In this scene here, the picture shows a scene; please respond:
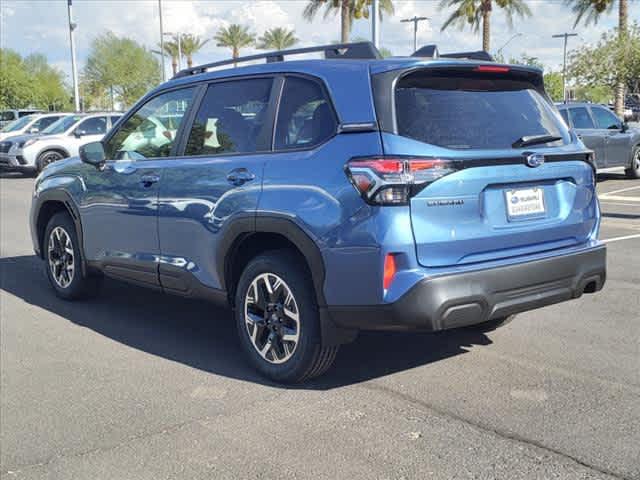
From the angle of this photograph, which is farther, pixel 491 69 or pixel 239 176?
pixel 239 176

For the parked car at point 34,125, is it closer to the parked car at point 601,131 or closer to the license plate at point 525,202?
the parked car at point 601,131

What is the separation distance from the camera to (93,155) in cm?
575

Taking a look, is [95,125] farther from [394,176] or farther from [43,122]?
[394,176]

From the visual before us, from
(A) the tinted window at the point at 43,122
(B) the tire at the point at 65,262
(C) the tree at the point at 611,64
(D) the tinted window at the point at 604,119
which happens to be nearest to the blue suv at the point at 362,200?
(B) the tire at the point at 65,262

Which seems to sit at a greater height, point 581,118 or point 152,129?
point 581,118

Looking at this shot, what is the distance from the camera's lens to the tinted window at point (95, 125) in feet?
Result: 68.2

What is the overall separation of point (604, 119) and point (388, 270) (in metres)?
14.2

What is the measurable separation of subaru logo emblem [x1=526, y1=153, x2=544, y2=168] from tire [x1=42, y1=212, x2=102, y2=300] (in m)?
3.77

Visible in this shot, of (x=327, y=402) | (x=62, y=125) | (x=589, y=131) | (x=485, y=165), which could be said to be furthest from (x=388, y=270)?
(x=62, y=125)

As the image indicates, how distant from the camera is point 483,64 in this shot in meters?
4.27

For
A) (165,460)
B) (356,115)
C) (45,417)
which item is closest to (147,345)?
(45,417)

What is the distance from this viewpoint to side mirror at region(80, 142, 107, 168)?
575cm

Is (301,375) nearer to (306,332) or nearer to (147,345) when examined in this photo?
(306,332)

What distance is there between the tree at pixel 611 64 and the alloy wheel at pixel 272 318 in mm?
30790
